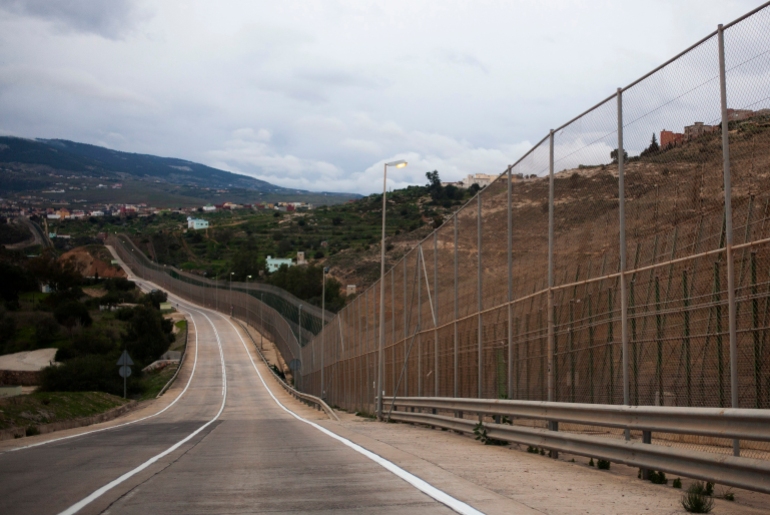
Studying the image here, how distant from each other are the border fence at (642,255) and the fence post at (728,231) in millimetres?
15

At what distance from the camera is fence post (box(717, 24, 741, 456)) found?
344 inches

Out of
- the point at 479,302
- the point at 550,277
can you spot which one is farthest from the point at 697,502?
the point at 479,302

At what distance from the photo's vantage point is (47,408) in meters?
29.7

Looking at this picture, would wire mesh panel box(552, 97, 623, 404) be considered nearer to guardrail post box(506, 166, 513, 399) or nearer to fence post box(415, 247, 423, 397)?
guardrail post box(506, 166, 513, 399)

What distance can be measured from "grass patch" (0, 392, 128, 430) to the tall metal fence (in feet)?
47.0

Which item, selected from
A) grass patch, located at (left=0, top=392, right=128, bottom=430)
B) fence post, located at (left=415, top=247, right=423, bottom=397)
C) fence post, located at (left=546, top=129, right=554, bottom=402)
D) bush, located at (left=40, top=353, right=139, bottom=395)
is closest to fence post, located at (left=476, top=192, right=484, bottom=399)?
fence post, located at (left=546, top=129, right=554, bottom=402)

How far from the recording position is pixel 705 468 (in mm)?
8312

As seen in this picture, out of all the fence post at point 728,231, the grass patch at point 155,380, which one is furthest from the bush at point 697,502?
the grass patch at point 155,380

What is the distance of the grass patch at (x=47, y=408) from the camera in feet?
83.1

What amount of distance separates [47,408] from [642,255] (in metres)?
24.6

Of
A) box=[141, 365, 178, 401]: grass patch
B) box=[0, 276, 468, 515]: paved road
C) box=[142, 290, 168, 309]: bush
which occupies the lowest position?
box=[141, 365, 178, 401]: grass patch

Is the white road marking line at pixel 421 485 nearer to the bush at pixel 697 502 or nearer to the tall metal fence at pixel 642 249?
the bush at pixel 697 502

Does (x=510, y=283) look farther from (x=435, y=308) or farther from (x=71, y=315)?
(x=71, y=315)

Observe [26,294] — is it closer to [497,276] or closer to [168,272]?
[168,272]
